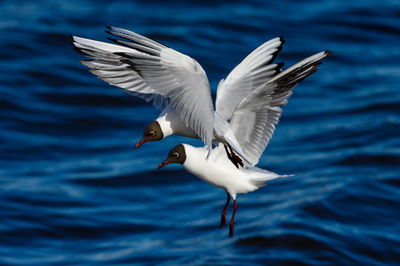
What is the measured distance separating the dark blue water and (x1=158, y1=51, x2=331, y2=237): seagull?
418 centimetres

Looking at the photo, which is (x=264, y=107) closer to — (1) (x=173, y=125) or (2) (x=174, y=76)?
(1) (x=173, y=125)

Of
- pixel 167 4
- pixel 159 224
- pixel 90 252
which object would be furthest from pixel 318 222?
pixel 167 4

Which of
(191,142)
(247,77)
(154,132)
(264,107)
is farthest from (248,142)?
(191,142)

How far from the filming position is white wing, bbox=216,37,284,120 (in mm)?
6578

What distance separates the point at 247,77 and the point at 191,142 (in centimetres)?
516

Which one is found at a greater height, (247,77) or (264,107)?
(247,77)

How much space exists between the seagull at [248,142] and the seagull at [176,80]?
6.1 inches

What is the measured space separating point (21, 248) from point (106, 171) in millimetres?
2362

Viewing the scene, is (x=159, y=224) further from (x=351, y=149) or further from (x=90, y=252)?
(x=351, y=149)

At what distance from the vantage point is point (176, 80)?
5.65 metres

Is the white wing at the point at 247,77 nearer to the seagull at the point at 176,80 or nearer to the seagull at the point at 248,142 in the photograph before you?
the seagull at the point at 176,80

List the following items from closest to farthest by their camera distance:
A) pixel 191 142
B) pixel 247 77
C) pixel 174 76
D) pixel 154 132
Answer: pixel 174 76
pixel 154 132
pixel 247 77
pixel 191 142

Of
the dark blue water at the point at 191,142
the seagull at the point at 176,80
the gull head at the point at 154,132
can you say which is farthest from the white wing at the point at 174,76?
the dark blue water at the point at 191,142

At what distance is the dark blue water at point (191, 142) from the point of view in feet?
37.8
